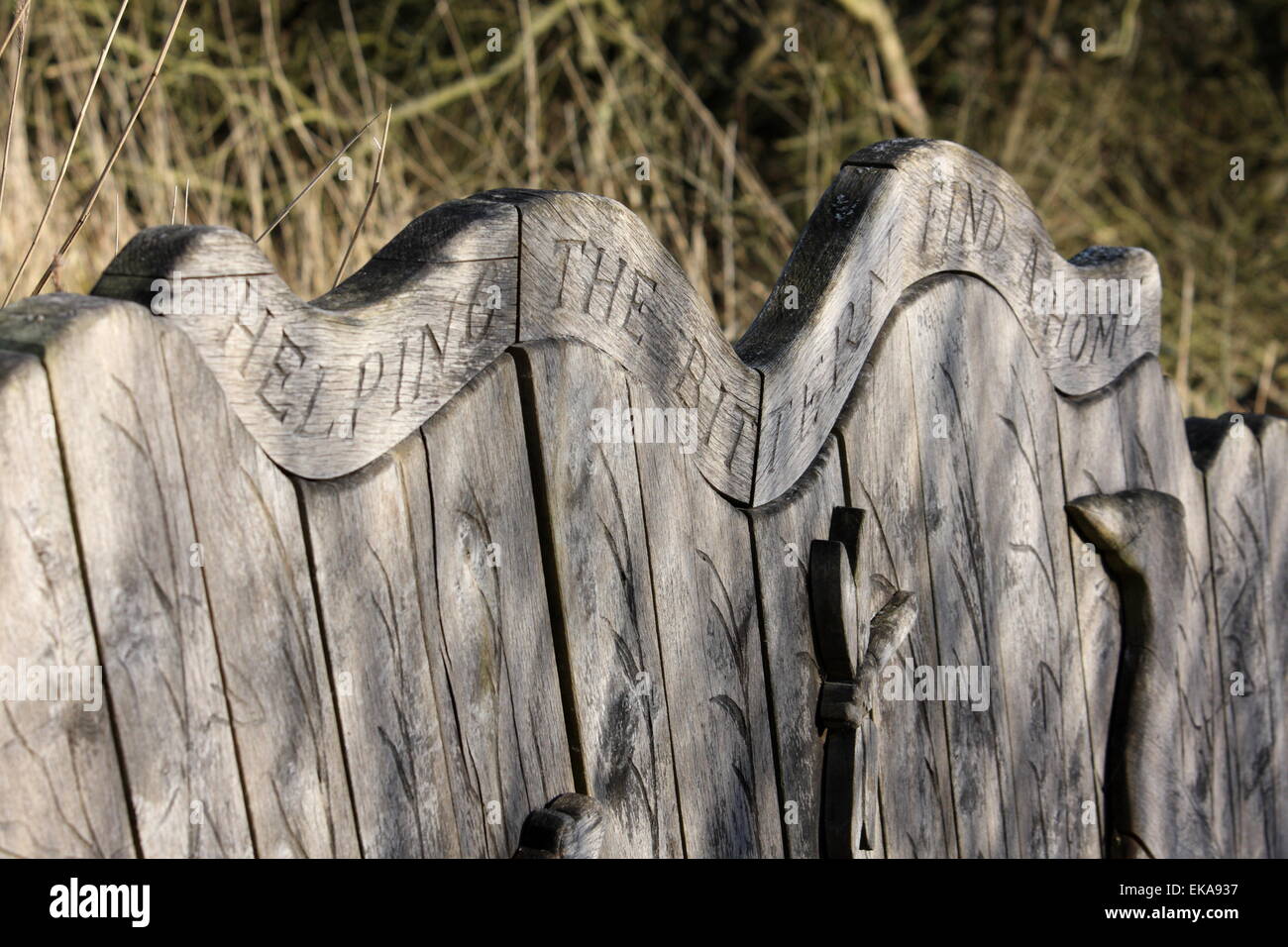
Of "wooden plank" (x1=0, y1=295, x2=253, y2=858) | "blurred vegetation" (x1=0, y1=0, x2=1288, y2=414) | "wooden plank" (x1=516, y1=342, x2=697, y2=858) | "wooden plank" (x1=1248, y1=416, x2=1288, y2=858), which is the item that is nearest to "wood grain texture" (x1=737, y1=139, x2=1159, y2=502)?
"wooden plank" (x1=516, y1=342, x2=697, y2=858)

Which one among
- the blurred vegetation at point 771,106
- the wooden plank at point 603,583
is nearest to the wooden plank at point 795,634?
the wooden plank at point 603,583

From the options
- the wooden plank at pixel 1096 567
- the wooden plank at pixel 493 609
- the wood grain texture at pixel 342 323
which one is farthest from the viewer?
the wooden plank at pixel 1096 567

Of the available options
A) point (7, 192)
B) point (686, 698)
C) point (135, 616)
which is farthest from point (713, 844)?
point (7, 192)

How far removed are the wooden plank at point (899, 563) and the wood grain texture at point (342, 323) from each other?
637 mm

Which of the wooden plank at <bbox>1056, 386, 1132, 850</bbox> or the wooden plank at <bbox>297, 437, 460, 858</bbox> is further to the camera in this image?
the wooden plank at <bbox>1056, 386, 1132, 850</bbox>

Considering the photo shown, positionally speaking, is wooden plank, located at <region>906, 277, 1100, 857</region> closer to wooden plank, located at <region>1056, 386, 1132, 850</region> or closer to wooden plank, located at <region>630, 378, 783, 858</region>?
wooden plank, located at <region>1056, 386, 1132, 850</region>

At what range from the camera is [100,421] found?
3.43 ft

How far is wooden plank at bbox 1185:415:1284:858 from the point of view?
2521 millimetres

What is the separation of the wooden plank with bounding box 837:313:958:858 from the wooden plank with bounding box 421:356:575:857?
54cm

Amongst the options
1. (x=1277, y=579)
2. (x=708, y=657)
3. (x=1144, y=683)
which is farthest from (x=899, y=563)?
(x=1277, y=579)

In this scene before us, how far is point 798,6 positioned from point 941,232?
15.3ft

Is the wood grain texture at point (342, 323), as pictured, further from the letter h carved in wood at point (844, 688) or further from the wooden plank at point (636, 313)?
the letter h carved in wood at point (844, 688)

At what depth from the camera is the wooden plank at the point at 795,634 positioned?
5.72 ft

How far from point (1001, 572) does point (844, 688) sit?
0.44 metres
